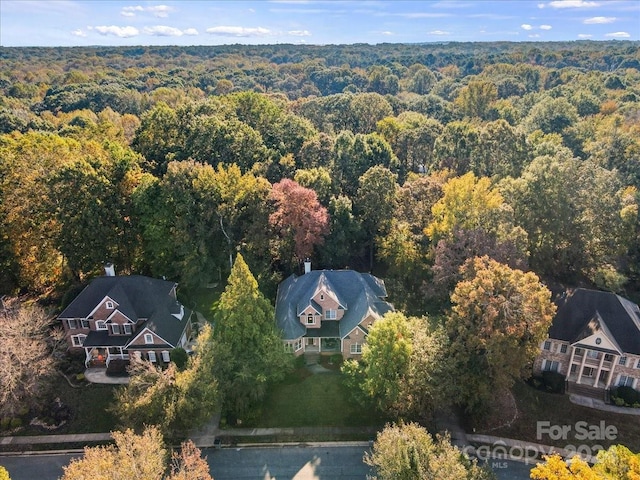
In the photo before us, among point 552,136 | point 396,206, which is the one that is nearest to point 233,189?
point 396,206

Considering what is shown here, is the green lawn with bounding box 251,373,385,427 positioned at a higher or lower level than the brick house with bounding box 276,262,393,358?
lower

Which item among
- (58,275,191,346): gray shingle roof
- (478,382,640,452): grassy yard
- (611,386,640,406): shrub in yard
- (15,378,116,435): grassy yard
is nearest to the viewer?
(478,382,640,452): grassy yard

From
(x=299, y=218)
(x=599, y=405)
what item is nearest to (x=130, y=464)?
(x=299, y=218)

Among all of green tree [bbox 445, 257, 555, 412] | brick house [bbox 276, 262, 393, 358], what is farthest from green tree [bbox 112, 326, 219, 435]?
green tree [bbox 445, 257, 555, 412]

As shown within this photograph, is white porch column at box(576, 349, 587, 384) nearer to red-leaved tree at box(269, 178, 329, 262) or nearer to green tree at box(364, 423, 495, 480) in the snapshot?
green tree at box(364, 423, 495, 480)

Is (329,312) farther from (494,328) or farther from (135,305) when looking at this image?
(135,305)

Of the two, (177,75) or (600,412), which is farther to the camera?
(177,75)

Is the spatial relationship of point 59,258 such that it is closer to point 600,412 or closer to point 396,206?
point 396,206

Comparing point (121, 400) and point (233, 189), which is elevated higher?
point (233, 189)
